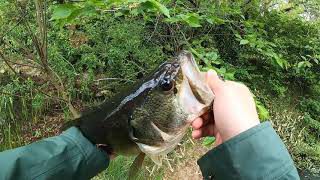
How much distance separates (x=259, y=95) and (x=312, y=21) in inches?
92.8

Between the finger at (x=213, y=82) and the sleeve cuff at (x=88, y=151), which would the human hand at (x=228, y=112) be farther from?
the sleeve cuff at (x=88, y=151)

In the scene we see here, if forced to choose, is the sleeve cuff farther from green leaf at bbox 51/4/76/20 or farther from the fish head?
green leaf at bbox 51/4/76/20

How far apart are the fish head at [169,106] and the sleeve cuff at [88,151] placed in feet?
0.69

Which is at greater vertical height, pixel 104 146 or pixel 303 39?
pixel 104 146

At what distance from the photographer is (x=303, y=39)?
819cm

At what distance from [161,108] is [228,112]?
0.20m

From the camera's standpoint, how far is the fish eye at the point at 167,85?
1377 millimetres

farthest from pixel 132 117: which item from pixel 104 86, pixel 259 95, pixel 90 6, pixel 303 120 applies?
pixel 303 120

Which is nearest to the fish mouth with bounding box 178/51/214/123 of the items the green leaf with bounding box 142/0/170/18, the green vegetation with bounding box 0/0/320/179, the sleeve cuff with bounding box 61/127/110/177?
the sleeve cuff with bounding box 61/127/110/177

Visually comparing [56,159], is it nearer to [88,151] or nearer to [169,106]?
[88,151]

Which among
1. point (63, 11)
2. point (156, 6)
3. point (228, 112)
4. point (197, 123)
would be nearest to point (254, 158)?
point (228, 112)

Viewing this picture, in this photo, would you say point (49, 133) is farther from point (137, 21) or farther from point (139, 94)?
point (139, 94)

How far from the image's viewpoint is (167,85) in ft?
4.55

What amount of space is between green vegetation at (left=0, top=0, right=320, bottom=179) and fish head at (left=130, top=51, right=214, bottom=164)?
2038 millimetres
